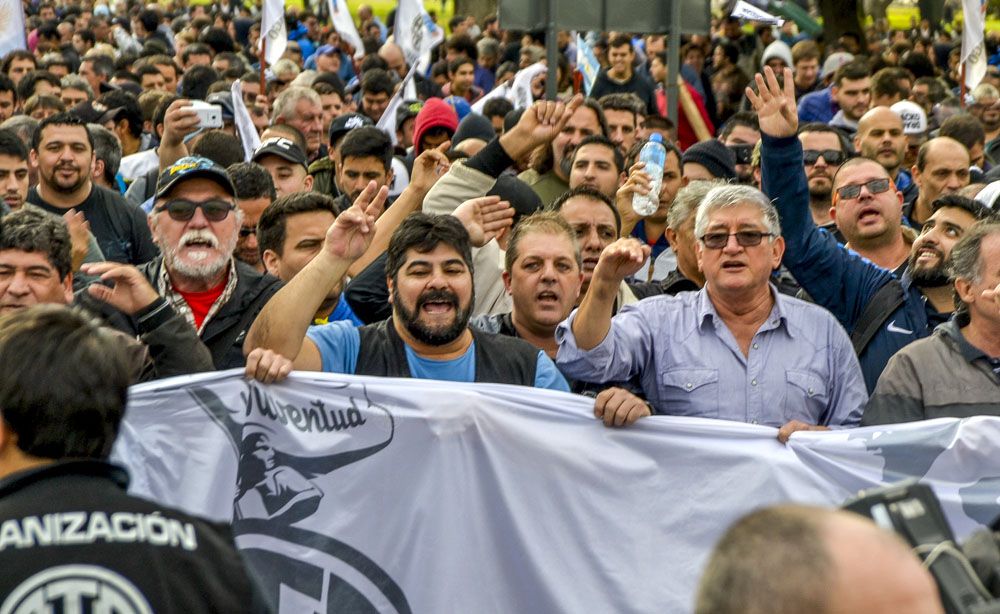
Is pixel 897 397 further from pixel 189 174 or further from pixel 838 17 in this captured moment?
pixel 838 17

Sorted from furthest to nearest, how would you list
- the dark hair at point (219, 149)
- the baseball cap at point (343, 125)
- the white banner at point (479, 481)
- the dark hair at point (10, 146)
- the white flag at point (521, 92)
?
the white flag at point (521, 92) < the baseball cap at point (343, 125) < the dark hair at point (219, 149) < the dark hair at point (10, 146) < the white banner at point (479, 481)

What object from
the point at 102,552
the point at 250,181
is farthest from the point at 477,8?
the point at 102,552

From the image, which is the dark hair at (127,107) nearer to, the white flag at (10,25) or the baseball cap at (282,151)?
the white flag at (10,25)

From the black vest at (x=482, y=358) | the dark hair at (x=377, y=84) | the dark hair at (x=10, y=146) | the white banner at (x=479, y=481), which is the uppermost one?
the dark hair at (x=377, y=84)

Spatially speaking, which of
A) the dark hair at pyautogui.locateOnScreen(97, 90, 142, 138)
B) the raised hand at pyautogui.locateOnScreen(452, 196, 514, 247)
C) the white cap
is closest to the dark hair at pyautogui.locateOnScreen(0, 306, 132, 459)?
the raised hand at pyautogui.locateOnScreen(452, 196, 514, 247)

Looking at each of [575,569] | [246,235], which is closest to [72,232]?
[246,235]

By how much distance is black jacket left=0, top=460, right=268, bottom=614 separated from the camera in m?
2.78

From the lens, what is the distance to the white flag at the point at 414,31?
1538 centimetres

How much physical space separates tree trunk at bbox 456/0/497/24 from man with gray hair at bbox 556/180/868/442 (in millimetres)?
23421

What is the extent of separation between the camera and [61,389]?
9.75ft

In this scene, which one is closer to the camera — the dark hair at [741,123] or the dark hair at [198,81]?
the dark hair at [741,123]

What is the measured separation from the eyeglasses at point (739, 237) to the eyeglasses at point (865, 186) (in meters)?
1.79

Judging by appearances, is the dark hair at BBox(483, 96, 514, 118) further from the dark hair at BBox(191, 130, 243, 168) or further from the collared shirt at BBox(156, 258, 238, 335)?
the collared shirt at BBox(156, 258, 238, 335)

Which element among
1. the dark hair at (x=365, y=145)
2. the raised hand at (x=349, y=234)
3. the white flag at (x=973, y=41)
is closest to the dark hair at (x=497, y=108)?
the dark hair at (x=365, y=145)
